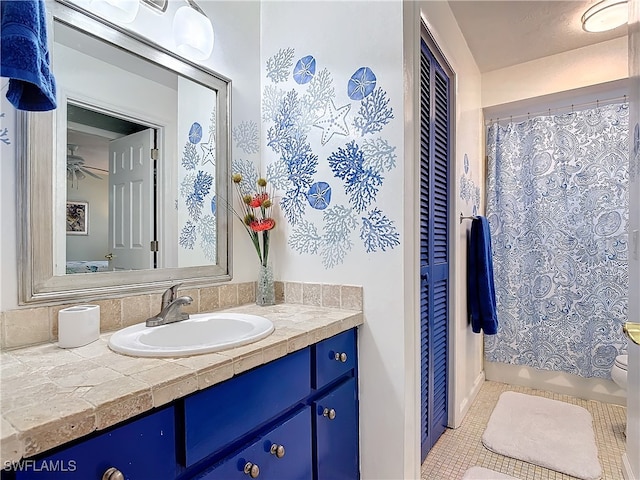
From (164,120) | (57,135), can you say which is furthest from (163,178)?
(57,135)

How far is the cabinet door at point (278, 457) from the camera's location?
0.88m

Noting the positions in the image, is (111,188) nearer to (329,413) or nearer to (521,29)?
(329,413)

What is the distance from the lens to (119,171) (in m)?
1.23

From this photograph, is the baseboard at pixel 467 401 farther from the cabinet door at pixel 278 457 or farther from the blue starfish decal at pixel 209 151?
the blue starfish decal at pixel 209 151

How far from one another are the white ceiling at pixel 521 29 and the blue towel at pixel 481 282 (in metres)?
1.18

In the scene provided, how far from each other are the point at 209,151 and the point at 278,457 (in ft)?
3.87

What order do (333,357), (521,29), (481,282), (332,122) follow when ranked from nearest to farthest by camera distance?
(333,357) → (332,122) → (521,29) → (481,282)

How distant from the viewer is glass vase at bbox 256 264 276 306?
1.56 meters

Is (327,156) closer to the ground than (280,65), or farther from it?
closer to the ground

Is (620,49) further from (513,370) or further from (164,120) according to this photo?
(164,120)

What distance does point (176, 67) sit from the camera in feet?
4.53

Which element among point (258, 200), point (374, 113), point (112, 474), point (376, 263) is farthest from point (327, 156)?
point (112, 474)

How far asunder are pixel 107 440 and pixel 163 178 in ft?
3.22

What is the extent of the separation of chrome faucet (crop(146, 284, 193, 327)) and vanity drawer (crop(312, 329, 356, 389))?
476 mm
